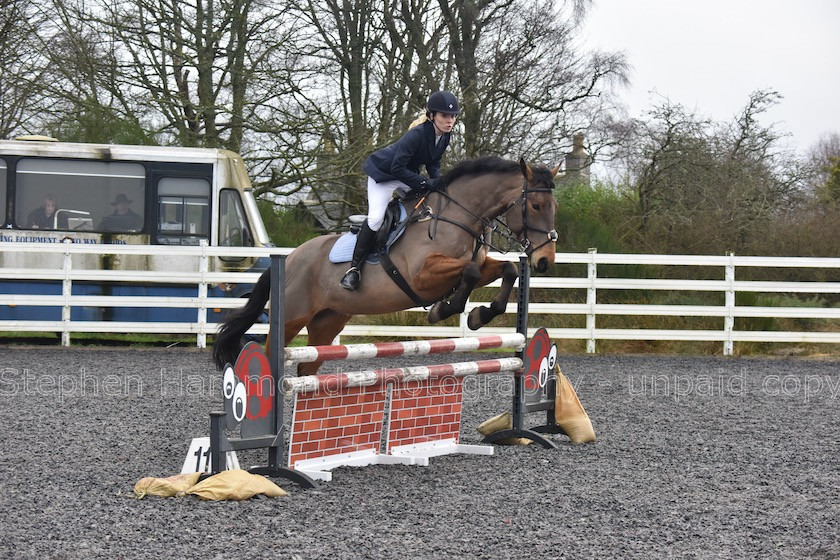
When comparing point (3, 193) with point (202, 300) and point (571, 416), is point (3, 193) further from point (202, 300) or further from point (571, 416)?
point (571, 416)

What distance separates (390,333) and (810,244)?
21.5ft

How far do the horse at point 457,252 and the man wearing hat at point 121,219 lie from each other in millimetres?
7528

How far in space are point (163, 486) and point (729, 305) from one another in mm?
9715

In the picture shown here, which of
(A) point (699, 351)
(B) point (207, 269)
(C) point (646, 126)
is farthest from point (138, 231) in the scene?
(C) point (646, 126)

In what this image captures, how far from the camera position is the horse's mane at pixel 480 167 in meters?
6.01

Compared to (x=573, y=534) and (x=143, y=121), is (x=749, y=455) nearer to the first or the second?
(x=573, y=534)

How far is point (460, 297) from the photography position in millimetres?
5773

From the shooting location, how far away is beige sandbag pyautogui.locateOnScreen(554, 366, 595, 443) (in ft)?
20.6

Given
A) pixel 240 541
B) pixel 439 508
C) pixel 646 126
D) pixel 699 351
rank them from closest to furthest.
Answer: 1. pixel 240 541
2. pixel 439 508
3. pixel 699 351
4. pixel 646 126

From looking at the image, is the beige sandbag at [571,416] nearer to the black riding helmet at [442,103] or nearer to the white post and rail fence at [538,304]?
the black riding helmet at [442,103]

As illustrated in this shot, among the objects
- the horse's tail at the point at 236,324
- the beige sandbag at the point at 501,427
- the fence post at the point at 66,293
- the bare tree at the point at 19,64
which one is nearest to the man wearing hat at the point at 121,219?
the fence post at the point at 66,293

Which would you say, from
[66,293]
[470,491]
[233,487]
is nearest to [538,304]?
[66,293]

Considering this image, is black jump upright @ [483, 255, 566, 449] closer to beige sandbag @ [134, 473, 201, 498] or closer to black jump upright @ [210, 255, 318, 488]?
black jump upright @ [210, 255, 318, 488]

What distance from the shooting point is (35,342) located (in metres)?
13.6
